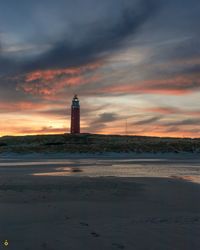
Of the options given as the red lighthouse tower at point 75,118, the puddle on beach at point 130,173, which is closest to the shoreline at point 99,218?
the puddle on beach at point 130,173

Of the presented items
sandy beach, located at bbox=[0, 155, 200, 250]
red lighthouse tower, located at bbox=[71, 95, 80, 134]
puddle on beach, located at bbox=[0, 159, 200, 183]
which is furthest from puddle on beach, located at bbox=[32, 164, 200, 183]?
red lighthouse tower, located at bbox=[71, 95, 80, 134]

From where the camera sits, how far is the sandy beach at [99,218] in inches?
301

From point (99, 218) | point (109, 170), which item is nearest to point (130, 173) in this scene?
point (109, 170)

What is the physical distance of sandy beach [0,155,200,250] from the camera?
25.0 ft

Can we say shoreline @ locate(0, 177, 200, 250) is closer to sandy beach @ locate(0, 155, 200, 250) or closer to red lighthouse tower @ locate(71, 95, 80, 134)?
sandy beach @ locate(0, 155, 200, 250)

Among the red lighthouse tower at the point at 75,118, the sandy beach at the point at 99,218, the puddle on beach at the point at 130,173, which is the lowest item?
the sandy beach at the point at 99,218

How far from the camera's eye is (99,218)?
9891 mm

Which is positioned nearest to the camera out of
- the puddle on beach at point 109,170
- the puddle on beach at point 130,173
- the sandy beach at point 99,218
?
the sandy beach at point 99,218

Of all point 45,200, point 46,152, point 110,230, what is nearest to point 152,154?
point 46,152

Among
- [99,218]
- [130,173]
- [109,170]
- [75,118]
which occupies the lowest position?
[99,218]

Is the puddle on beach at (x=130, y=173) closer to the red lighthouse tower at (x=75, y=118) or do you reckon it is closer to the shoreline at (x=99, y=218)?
the shoreline at (x=99, y=218)

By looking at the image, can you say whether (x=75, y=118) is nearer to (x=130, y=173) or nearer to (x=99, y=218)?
(x=130, y=173)

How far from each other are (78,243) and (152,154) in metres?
44.8

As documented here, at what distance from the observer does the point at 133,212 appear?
1083 centimetres
